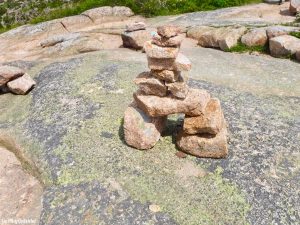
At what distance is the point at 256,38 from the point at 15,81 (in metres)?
14.5

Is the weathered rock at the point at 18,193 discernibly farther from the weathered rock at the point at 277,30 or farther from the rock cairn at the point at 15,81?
the weathered rock at the point at 277,30

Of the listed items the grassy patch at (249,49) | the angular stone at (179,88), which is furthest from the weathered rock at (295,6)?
the angular stone at (179,88)

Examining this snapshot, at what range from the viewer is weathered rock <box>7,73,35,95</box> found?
15531 mm

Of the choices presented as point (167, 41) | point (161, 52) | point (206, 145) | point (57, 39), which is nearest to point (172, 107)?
point (206, 145)

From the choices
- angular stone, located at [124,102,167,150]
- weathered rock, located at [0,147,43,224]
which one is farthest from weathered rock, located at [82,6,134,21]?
angular stone, located at [124,102,167,150]

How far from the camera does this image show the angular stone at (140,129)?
10611 millimetres

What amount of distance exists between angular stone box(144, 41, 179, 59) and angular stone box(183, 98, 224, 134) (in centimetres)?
200

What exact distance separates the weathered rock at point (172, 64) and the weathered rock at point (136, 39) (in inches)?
470

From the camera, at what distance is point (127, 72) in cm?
1584

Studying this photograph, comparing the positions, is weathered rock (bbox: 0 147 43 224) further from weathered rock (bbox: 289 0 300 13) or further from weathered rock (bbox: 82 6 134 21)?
weathered rock (bbox: 289 0 300 13)

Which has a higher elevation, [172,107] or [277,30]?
[172,107]

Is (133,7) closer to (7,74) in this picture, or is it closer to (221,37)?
(221,37)

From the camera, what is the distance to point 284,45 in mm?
19609

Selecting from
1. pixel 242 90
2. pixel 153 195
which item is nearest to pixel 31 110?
pixel 153 195
